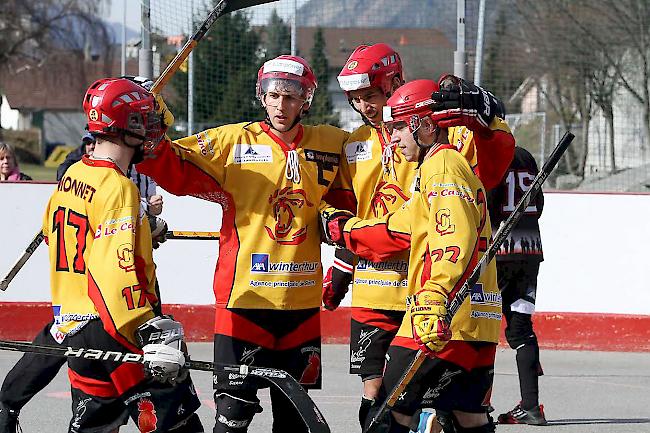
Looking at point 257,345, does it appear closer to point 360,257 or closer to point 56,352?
point 360,257

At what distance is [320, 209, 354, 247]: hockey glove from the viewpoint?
196 inches

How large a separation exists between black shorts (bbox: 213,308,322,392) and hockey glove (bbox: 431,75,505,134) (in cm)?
110

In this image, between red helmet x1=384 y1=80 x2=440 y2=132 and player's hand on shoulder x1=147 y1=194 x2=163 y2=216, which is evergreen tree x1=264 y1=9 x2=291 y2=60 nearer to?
player's hand on shoulder x1=147 y1=194 x2=163 y2=216

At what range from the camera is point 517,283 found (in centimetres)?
723

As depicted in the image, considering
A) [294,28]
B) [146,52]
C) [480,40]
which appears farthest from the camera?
[294,28]

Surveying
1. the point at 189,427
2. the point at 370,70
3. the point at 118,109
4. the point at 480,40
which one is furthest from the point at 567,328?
the point at 118,109

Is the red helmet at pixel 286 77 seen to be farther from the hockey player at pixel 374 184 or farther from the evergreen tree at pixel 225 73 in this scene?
the evergreen tree at pixel 225 73

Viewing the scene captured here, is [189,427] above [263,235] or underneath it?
underneath

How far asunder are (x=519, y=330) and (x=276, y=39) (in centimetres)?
596

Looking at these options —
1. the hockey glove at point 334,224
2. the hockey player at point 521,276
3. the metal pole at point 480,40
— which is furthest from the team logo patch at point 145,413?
the metal pole at point 480,40

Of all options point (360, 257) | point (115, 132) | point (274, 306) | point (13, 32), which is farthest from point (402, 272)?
point (13, 32)

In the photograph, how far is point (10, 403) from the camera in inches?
203

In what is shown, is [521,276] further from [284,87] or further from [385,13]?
[385,13]

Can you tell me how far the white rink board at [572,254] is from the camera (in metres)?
9.40
